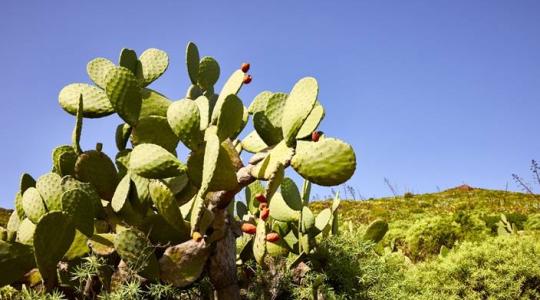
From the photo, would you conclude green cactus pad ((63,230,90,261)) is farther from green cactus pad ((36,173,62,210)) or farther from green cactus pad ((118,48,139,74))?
green cactus pad ((118,48,139,74))

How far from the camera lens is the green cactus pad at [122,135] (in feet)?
9.54

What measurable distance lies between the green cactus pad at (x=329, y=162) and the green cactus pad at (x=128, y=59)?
1.33m

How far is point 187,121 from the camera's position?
238 centimetres

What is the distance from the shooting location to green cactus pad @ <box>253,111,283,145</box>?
274 cm

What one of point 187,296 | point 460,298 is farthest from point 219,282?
point 460,298

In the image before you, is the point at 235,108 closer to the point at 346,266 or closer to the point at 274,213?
the point at 274,213

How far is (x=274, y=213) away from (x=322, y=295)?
1.96 ft

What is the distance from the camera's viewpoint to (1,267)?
249 centimetres

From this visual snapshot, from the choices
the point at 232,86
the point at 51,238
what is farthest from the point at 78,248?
the point at 232,86

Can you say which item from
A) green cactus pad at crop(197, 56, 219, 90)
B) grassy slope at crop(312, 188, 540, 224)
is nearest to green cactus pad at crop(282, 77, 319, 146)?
green cactus pad at crop(197, 56, 219, 90)

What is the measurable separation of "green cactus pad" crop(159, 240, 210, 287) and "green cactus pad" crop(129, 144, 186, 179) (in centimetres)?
33

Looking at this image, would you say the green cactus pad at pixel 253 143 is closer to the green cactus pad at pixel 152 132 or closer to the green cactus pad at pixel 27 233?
the green cactus pad at pixel 152 132

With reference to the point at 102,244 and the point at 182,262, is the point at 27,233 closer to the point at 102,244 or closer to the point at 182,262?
the point at 102,244

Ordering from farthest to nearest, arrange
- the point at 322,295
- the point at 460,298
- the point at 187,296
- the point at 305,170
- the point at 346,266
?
the point at 460,298, the point at 346,266, the point at 322,295, the point at 187,296, the point at 305,170
